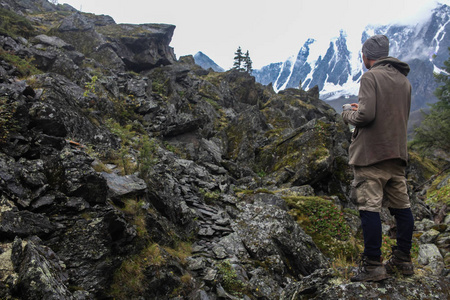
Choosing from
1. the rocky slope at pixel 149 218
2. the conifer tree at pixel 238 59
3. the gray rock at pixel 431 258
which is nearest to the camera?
the rocky slope at pixel 149 218

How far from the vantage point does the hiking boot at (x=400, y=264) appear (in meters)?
4.20

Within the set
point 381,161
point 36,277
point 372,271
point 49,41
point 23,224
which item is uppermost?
point 49,41

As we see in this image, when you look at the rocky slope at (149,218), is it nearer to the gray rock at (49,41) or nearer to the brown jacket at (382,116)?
the brown jacket at (382,116)

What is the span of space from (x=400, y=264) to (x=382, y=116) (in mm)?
2472

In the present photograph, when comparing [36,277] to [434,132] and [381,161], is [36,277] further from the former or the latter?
[434,132]

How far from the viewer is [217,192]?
46.5ft

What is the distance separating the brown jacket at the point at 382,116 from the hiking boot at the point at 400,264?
1.60 metres

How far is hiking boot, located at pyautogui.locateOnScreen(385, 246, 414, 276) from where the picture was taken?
420 centimetres

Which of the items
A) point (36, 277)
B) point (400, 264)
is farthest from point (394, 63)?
point (36, 277)

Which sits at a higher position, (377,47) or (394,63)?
(377,47)

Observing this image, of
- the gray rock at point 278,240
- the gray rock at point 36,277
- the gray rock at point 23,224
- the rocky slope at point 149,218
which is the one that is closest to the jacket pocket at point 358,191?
the rocky slope at point 149,218

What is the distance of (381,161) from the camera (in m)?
4.07

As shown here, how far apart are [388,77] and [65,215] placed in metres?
7.30

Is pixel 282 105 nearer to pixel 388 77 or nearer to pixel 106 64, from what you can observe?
pixel 106 64
